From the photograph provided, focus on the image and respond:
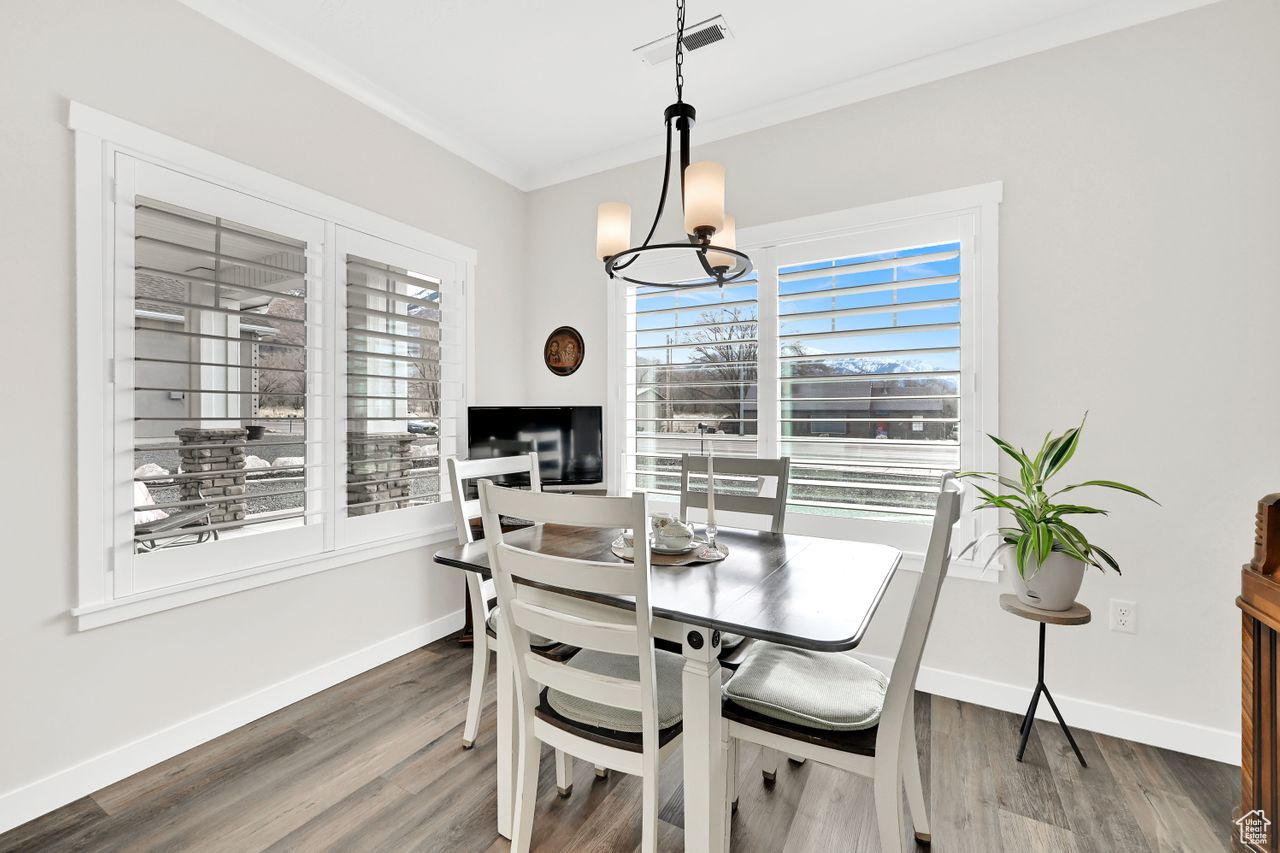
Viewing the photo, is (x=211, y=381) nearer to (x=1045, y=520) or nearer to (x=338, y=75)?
(x=338, y=75)

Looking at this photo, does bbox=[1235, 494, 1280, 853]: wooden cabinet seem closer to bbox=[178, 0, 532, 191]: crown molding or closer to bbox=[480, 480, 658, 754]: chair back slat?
bbox=[480, 480, 658, 754]: chair back slat

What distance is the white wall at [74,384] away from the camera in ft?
5.90

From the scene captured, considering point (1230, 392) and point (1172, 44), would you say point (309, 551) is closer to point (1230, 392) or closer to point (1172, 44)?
point (1230, 392)

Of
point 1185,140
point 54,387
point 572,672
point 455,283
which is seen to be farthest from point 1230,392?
point 54,387

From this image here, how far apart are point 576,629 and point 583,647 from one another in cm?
7

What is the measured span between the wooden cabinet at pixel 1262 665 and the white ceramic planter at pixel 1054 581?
2.73 feet

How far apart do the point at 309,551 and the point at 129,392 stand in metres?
0.95

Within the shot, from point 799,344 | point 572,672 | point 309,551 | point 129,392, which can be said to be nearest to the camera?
point 572,672

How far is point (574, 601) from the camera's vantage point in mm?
1524

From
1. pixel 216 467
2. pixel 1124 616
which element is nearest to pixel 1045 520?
pixel 1124 616

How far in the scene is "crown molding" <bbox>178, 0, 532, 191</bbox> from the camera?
2.27 meters

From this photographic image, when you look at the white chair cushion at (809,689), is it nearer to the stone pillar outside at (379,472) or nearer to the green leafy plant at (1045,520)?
the green leafy plant at (1045,520)

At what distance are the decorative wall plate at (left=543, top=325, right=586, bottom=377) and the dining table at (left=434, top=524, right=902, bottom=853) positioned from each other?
1.97m

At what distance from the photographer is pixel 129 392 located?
202 cm
